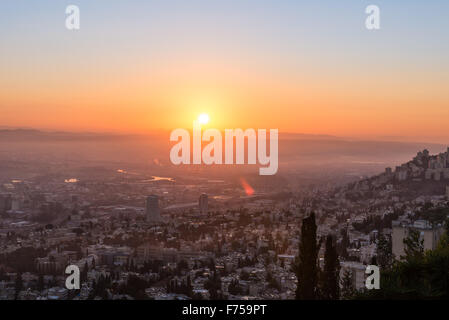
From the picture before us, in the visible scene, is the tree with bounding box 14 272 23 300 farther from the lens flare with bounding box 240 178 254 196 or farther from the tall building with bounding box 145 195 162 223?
the lens flare with bounding box 240 178 254 196

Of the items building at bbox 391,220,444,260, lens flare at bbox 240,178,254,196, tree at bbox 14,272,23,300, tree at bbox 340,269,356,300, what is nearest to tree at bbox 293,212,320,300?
tree at bbox 340,269,356,300

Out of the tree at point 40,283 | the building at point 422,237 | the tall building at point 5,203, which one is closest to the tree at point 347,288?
the building at point 422,237

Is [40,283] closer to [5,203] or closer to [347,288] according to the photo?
[347,288]

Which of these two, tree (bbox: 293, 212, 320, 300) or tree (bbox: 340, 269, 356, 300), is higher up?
tree (bbox: 293, 212, 320, 300)

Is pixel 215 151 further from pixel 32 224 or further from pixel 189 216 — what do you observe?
pixel 32 224

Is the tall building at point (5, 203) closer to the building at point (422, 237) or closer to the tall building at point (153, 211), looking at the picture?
the tall building at point (153, 211)

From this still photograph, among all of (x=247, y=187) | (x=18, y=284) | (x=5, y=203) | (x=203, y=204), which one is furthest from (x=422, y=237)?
(x=247, y=187)

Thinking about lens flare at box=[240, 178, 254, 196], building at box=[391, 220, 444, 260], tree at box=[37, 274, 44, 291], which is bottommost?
tree at box=[37, 274, 44, 291]
